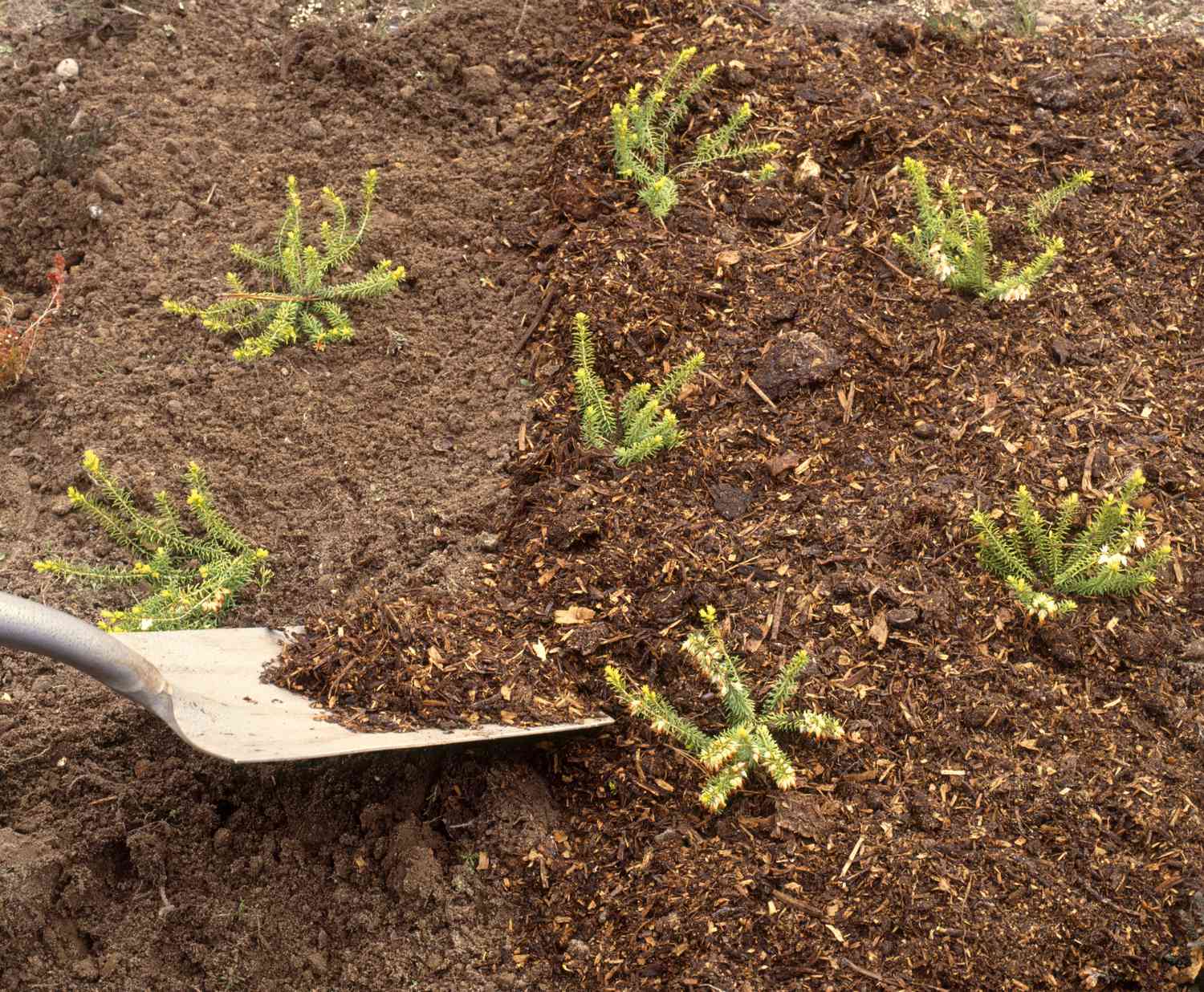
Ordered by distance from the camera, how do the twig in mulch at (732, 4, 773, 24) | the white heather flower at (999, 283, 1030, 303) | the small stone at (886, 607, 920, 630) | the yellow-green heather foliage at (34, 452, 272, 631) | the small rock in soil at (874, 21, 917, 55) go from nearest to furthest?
the small stone at (886, 607, 920, 630) → the yellow-green heather foliage at (34, 452, 272, 631) → the white heather flower at (999, 283, 1030, 303) → the small rock in soil at (874, 21, 917, 55) → the twig in mulch at (732, 4, 773, 24)

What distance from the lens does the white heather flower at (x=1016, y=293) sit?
A: 3.37m

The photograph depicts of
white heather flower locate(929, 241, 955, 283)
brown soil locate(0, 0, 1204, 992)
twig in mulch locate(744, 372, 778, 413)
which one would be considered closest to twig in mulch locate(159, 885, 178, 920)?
brown soil locate(0, 0, 1204, 992)

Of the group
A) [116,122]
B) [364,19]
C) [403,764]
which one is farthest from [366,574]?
[364,19]

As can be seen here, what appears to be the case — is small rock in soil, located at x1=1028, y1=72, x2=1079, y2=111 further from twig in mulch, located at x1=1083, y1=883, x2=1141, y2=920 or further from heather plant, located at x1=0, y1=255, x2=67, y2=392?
heather plant, located at x1=0, y1=255, x2=67, y2=392

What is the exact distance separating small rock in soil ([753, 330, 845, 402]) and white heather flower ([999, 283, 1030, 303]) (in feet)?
1.96

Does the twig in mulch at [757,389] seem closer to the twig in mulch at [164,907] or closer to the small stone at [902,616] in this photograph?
the small stone at [902,616]

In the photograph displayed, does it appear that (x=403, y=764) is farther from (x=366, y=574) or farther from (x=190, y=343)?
(x=190, y=343)

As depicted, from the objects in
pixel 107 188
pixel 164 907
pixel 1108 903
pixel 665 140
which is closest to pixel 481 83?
pixel 665 140

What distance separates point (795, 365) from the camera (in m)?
3.26

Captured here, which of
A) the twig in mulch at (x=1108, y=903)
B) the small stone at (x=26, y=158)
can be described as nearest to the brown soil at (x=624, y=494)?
the twig in mulch at (x=1108, y=903)

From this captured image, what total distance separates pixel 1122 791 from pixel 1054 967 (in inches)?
18.2

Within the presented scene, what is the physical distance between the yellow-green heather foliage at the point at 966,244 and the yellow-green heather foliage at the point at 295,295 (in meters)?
1.76

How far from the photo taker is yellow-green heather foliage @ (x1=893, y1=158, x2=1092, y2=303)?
3375mm

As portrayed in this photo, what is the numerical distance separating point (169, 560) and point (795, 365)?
2.00m
